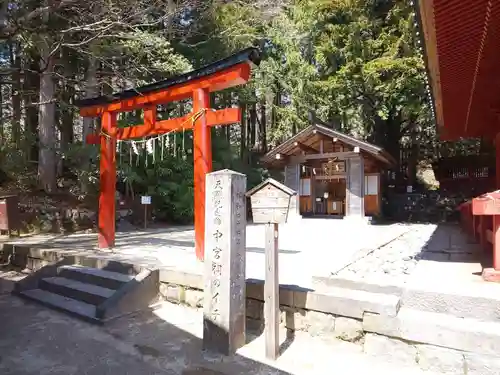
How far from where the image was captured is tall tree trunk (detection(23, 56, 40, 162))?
1402cm

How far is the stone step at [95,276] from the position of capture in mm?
5387

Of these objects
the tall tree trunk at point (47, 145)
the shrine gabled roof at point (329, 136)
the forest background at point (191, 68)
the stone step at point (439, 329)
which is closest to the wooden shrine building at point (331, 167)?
the shrine gabled roof at point (329, 136)

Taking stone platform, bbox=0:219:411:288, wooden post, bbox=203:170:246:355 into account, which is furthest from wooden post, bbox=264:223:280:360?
stone platform, bbox=0:219:411:288

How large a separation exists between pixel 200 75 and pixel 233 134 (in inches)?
873

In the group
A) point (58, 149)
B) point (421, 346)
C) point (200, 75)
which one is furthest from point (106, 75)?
point (421, 346)

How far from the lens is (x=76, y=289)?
5.46 meters

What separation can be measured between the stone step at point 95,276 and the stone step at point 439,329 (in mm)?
3573

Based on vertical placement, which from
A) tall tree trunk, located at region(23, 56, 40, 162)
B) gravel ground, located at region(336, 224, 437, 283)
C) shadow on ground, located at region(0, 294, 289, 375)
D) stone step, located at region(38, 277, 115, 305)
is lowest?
shadow on ground, located at region(0, 294, 289, 375)

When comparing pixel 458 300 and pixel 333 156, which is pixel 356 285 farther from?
pixel 333 156

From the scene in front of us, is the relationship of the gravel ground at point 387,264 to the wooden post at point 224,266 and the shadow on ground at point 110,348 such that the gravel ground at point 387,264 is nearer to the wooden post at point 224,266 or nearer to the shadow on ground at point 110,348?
the wooden post at point 224,266

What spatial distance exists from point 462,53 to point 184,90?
4.32 m

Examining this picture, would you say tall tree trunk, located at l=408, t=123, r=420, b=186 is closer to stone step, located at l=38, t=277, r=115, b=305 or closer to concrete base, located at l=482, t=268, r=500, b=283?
concrete base, located at l=482, t=268, r=500, b=283

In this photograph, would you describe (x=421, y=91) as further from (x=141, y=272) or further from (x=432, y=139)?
(x=141, y=272)

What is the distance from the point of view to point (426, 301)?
3508 millimetres
